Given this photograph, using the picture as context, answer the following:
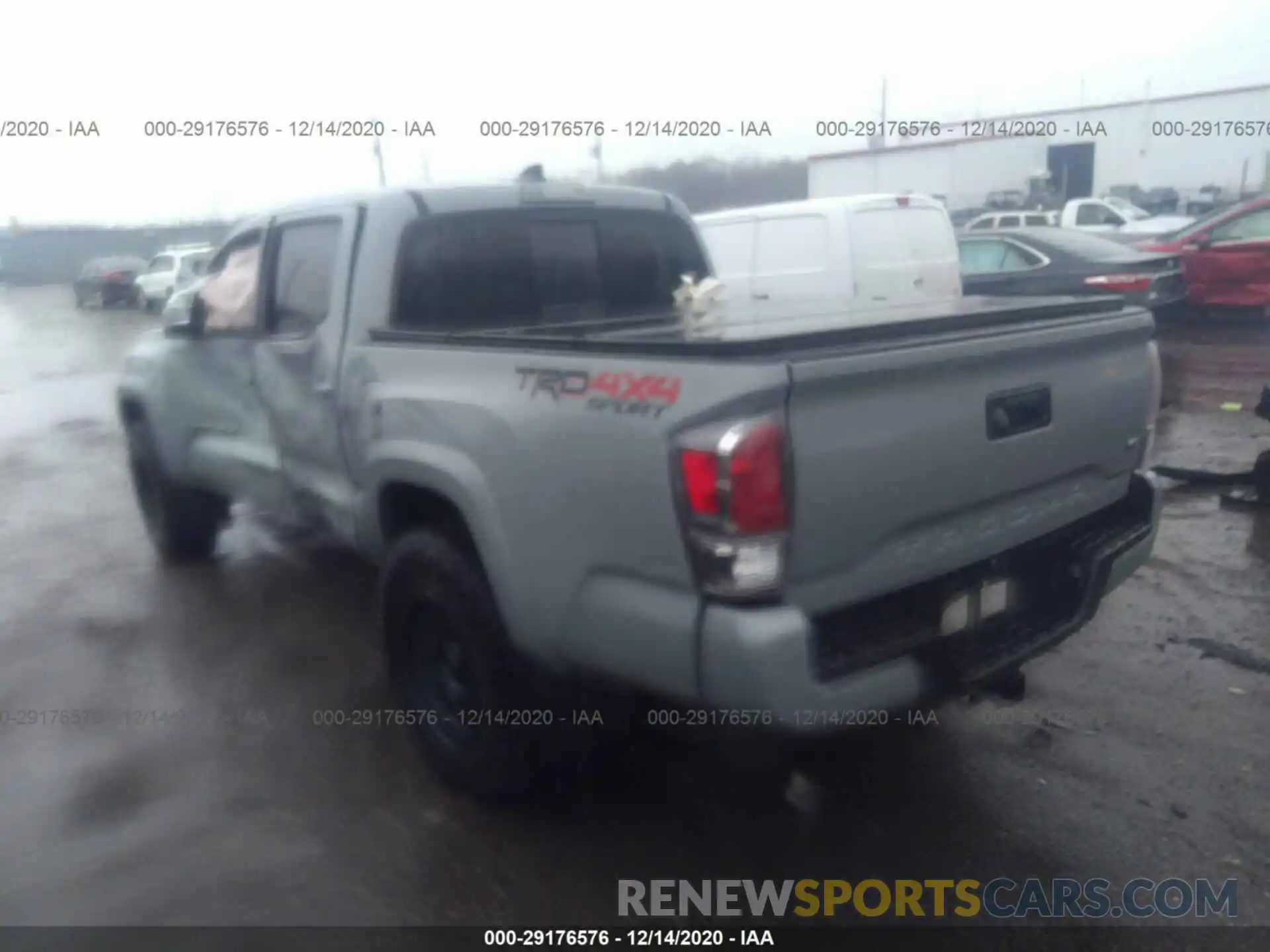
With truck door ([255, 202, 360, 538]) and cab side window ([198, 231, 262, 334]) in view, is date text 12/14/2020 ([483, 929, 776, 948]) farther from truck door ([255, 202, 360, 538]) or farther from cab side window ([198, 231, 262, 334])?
cab side window ([198, 231, 262, 334])

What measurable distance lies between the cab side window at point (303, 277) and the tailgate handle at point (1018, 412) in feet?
8.01

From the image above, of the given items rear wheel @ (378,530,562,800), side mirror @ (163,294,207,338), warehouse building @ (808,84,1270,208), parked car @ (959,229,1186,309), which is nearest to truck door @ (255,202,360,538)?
rear wheel @ (378,530,562,800)

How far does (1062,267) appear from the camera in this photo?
430 inches

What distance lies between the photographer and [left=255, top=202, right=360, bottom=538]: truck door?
13.2 ft

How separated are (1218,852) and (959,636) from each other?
1.02 metres

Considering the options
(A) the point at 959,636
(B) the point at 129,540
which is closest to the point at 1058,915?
(A) the point at 959,636

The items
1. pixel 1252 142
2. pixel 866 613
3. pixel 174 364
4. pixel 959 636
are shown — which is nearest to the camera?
pixel 866 613

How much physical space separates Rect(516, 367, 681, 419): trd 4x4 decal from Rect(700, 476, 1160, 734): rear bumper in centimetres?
51

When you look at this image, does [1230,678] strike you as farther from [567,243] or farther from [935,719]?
[567,243]

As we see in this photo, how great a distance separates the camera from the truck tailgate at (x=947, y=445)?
259cm

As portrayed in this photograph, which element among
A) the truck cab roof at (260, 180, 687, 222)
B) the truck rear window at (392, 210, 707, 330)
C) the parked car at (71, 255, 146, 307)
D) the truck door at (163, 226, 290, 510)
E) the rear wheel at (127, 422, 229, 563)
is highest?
the truck cab roof at (260, 180, 687, 222)

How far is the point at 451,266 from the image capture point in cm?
408

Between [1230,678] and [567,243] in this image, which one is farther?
[567,243]

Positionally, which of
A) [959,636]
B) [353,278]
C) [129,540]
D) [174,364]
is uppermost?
[353,278]
